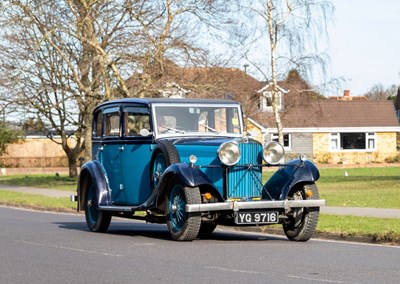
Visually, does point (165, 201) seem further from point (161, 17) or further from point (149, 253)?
point (161, 17)

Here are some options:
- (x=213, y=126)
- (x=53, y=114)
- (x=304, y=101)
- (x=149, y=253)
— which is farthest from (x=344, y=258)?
(x=304, y=101)

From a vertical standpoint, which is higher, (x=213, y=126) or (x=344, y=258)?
(x=213, y=126)

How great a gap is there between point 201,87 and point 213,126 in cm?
2153

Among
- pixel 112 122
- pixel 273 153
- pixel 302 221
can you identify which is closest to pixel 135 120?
pixel 112 122

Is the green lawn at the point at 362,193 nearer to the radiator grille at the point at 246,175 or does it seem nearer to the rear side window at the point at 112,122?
the rear side window at the point at 112,122

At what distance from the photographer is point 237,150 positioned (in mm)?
16031

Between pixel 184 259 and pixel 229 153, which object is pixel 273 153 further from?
pixel 184 259

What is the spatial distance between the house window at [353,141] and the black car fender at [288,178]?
62.0m

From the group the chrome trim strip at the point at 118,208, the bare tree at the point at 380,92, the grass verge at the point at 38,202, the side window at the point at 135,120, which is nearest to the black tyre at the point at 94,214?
the chrome trim strip at the point at 118,208

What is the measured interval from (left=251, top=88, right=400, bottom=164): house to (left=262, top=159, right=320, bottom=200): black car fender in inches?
2244

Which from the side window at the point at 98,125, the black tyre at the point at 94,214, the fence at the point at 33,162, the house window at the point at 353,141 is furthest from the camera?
the house window at the point at 353,141

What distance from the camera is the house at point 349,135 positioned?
76125 millimetres

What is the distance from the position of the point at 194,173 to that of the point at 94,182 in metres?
3.43

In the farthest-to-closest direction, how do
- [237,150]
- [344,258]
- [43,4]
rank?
[43,4]
[237,150]
[344,258]
